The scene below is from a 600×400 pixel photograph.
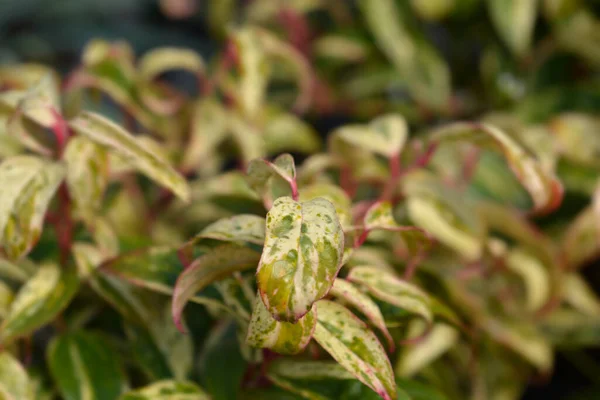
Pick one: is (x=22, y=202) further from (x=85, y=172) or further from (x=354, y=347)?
(x=354, y=347)

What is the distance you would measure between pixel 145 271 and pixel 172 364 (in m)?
0.14

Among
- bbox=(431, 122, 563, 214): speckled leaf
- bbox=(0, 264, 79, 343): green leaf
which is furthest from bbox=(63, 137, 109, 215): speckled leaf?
bbox=(431, 122, 563, 214): speckled leaf

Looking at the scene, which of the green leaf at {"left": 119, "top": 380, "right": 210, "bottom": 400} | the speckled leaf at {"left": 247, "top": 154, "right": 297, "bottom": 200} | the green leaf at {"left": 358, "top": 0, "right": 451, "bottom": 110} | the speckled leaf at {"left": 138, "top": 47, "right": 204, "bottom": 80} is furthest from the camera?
the green leaf at {"left": 358, "top": 0, "right": 451, "bottom": 110}

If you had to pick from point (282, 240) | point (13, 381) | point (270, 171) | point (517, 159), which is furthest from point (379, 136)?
point (13, 381)

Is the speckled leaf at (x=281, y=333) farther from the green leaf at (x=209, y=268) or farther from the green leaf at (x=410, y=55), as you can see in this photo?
the green leaf at (x=410, y=55)

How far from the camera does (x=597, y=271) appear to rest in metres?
1.38

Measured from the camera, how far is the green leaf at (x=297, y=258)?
1.54ft

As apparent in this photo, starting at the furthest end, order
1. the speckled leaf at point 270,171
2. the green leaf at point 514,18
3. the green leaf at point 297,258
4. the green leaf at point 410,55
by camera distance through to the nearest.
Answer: the green leaf at point 410,55
the green leaf at point 514,18
the speckled leaf at point 270,171
the green leaf at point 297,258

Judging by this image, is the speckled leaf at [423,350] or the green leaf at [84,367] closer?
the green leaf at [84,367]

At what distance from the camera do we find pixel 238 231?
0.61 m

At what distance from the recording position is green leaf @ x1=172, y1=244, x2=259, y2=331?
1.98ft

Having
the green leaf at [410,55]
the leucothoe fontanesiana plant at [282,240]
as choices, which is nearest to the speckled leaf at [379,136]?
the leucothoe fontanesiana plant at [282,240]

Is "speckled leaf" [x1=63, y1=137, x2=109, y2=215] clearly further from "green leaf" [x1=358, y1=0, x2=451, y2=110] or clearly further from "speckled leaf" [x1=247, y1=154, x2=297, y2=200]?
"green leaf" [x1=358, y1=0, x2=451, y2=110]

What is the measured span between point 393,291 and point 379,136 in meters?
0.27
